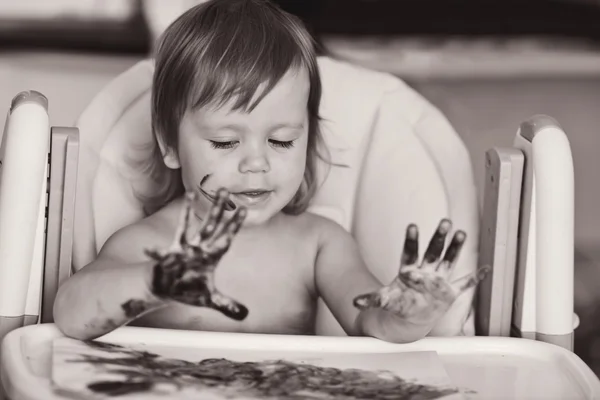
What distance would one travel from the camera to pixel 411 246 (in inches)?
30.9

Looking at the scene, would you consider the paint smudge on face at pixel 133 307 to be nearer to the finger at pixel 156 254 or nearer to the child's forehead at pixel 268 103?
the finger at pixel 156 254

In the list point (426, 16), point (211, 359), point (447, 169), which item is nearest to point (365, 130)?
point (447, 169)

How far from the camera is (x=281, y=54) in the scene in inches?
34.6

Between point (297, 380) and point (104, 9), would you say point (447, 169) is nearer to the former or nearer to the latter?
point (297, 380)

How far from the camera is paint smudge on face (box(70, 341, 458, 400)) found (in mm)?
739

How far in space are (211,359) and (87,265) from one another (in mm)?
160

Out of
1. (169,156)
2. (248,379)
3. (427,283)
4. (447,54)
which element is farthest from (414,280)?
(447,54)

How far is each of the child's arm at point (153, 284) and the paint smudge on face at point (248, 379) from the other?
0.03m

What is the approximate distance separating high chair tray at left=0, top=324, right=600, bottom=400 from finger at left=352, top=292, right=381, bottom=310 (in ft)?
0.13

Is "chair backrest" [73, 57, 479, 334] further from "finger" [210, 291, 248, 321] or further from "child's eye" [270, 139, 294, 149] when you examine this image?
"finger" [210, 291, 248, 321]

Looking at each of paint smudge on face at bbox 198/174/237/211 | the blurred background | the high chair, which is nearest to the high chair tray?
the high chair

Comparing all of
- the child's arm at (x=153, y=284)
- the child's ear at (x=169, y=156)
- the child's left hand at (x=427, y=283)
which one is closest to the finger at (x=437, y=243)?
the child's left hand at (x=427, y=283)

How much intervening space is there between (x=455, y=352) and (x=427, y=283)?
0.31ft

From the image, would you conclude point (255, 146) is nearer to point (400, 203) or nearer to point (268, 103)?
point (268, 103)
